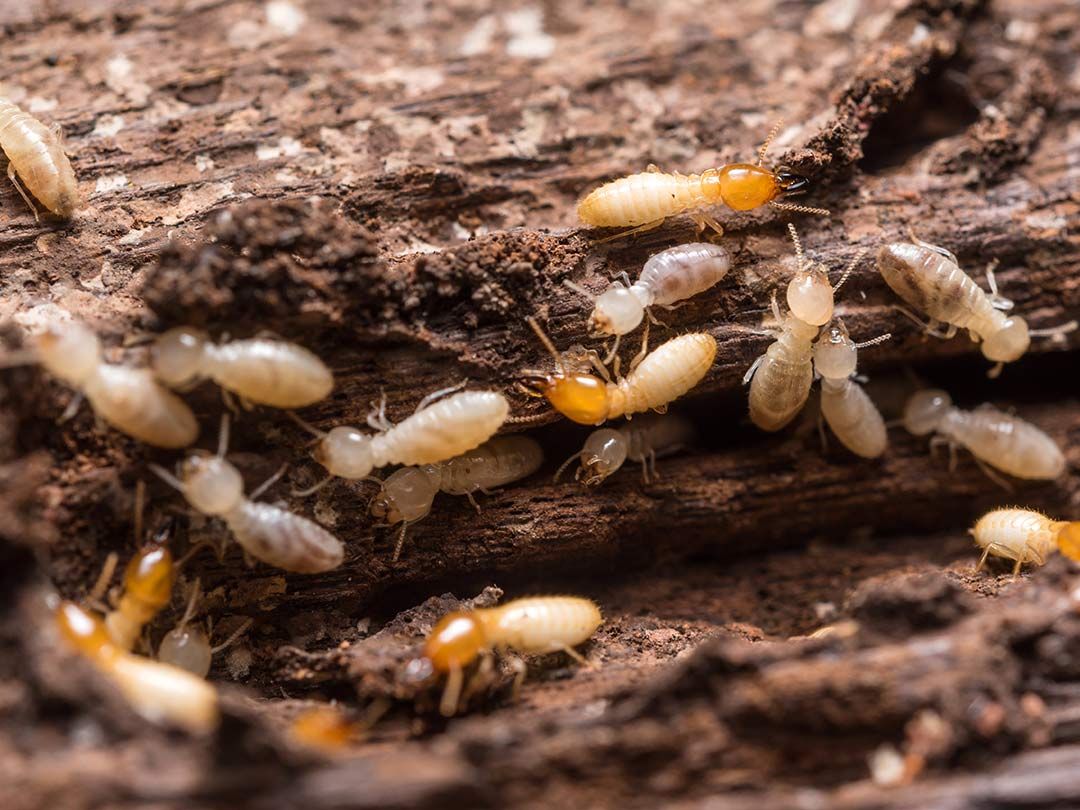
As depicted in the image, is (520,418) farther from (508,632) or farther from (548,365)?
(508,632)

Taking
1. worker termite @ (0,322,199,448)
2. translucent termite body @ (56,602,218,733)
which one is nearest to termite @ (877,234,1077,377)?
worker termite @ (0,322,199,448)

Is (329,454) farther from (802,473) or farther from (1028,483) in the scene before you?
(1028,483)

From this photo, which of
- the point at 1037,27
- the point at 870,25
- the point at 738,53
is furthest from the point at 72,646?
the point at 1037,27

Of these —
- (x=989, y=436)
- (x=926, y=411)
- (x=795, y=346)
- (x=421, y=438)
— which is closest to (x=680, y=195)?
(x=795, y=346)

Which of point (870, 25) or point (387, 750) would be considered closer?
point (387, 750)

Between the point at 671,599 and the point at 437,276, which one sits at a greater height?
the point at 437,276

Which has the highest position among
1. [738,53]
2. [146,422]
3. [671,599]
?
[738,53]

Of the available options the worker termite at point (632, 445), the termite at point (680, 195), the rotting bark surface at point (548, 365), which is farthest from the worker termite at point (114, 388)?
the termite at point (680, 195)
